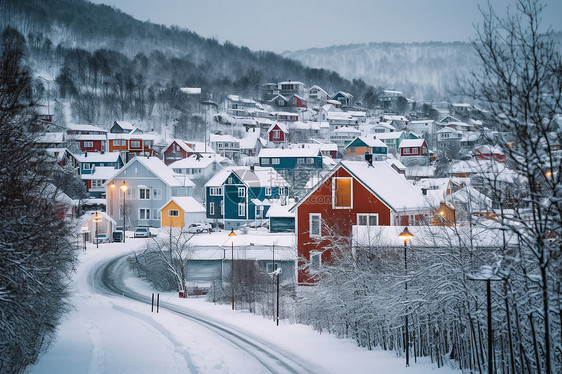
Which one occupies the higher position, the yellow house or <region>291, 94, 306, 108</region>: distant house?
<region>291, 94, 306, 108</region>: distant house

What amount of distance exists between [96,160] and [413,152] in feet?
187

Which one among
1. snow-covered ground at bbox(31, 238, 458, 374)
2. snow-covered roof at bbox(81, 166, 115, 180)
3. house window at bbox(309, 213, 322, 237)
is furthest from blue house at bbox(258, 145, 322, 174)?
snow-covered ground at bbox(31, 238, 458, 374)

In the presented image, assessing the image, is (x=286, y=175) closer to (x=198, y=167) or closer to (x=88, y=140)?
(x=198, y=167)

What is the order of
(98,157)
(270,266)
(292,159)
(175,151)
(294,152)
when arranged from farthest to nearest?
1. (175,151)
2. (294,152)
3. (292,159)
4. (98,157)
5. (270,266)

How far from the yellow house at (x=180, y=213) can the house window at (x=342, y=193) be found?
26999 millimetres

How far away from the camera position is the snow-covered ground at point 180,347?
48.9ft

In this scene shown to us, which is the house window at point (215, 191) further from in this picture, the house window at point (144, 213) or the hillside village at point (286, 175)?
the house window at point (144, 213)

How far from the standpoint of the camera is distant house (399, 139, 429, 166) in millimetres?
100312

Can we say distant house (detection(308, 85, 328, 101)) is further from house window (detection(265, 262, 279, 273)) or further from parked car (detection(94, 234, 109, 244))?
house window (detection(265, 262, 279, 273))

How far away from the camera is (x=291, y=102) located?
165 m

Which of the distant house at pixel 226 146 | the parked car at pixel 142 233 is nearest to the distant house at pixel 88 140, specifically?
the distant house at pixel 226 146

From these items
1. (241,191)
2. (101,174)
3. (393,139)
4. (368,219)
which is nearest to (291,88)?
(393,139)

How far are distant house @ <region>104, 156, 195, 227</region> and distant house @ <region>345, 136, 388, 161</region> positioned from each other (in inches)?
1957

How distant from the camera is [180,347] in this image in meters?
17.5
